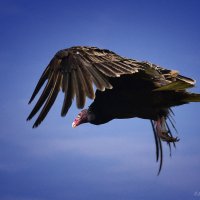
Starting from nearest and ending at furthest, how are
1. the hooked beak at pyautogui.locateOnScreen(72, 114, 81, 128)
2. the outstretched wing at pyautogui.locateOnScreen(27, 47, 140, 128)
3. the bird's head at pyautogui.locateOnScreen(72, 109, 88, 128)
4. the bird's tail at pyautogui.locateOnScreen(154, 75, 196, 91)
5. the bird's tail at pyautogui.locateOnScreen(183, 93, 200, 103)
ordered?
1. the outstretched wing at pyautogui.locateOnScreen(27, 47, 140, 128)
2. the bird's tail at pyautogui.locateOnScreen(154, 75, 196, 91)
3. the bird's tail at pyautogui.locateOnScreen(183, 93, 200, 103)
4. the bird's head at pyautogui.locateOnScreen(72, 109, 88, 128)
5. the hooked beak at pyautogui.locateOnScreen(72, 114, 81, 128)

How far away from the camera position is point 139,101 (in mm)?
6750

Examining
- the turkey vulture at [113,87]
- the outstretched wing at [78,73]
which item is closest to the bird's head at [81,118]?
the turkey vulture at [113,87]

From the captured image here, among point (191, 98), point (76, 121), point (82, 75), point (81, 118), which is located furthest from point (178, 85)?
point (76, 121)

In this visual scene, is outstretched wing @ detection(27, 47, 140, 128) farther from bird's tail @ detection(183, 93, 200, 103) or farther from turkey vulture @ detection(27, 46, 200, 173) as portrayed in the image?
bird's tail @ detection(183, 93, 200, 103)

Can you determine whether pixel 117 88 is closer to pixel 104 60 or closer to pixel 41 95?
pixel 104 60

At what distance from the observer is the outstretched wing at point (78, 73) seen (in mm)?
5086

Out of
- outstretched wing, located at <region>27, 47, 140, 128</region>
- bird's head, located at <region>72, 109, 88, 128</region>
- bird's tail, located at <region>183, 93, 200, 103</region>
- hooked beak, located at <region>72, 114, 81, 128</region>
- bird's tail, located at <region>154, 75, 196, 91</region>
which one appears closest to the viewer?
outstretched wing, located at <region>27, 47, 140, 128</region>

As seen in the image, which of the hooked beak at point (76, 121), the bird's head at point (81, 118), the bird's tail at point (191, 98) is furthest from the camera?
the hooked beak at point (76, 121)

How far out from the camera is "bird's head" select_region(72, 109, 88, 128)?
317 inches

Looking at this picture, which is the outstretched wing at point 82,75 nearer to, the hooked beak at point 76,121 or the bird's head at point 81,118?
the bird's head at point 81,118

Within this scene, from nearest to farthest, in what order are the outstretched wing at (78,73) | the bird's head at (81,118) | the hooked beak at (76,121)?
1. the outstretched wing at (78,73)
2. the bird's head at (81,118)
3. the hooked beak at (76,121)

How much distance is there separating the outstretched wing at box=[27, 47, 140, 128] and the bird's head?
2083 millimetres

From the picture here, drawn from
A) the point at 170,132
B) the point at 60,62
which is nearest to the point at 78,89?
the point at 60,62

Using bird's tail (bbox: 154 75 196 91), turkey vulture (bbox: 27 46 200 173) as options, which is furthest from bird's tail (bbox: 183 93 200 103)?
bird's tail (bbox: 154 75 196 91)
